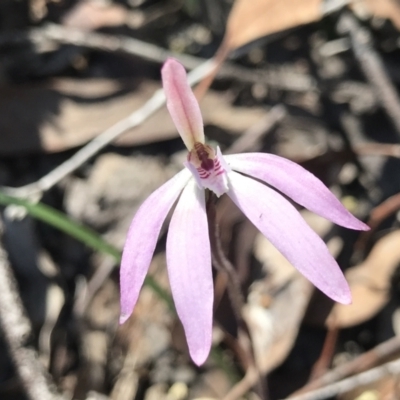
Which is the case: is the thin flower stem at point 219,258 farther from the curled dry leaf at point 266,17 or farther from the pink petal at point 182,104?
the curled dry leaf at point 266,17

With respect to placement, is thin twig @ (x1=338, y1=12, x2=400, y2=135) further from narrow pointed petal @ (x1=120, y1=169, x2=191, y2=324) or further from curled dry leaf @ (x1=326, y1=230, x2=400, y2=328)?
narrow pointed petal @ (x1=120, y1=169, x2=191, y2=324)

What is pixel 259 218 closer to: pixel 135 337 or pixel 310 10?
pixel 135 337

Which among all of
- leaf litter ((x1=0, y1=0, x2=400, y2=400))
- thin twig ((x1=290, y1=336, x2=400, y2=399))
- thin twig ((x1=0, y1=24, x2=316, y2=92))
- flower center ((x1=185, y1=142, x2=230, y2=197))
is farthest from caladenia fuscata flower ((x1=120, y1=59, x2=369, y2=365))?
thin twig ((x1=0, y1=24, x2=316, y2=92))

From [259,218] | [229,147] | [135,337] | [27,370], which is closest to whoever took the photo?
[259,218]

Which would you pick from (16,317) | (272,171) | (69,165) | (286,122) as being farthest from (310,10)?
(16,317)

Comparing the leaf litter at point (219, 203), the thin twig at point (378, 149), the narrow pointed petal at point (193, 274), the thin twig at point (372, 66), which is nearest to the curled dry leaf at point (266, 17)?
the leaf litter at point (219, 203)

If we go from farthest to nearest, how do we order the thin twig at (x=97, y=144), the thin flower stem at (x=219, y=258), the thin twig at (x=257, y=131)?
1. the thin twig at (x=257, y=131)
2. the thin twig at (x=97, y=144)
3. the thin flower stem at (x=219, y=258)

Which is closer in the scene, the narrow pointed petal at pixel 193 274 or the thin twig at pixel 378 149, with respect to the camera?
the narrow pointed petal at pixel 193 274
